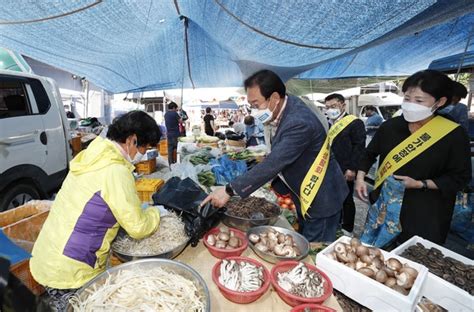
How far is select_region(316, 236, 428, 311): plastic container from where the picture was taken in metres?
1.20

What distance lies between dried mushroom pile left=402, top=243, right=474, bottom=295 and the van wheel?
4956mm

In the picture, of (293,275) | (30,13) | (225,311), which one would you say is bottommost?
(225,311)

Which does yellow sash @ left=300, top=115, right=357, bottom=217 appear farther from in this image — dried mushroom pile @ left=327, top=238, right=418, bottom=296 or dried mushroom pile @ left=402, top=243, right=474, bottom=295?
dried mushroom pile @ left=402, top=243, right=474, bottom=295

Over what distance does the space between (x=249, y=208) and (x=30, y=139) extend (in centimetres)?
392

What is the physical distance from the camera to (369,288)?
129cm

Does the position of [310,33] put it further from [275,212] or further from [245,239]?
[245,239]

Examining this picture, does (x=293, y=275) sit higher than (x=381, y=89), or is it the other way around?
(x=381, y=89)

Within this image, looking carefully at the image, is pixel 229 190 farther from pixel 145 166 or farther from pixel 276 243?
pixel 145 166

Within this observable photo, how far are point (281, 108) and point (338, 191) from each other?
0.89 m

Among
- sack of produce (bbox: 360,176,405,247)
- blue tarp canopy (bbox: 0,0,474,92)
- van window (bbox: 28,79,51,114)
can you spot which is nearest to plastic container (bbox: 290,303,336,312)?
sack of produce (bbox: 360,176,405,247)

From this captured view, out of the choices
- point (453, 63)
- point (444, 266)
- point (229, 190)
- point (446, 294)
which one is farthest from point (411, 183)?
point (453, 63)

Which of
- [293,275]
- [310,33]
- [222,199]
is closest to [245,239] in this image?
[222,199]

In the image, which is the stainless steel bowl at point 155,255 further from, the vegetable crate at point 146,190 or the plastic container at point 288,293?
the vegetable crate at point 146,190

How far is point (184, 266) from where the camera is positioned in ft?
4.51
